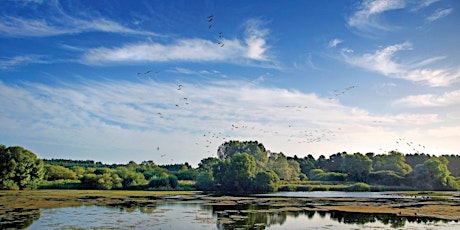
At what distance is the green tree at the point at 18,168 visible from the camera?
229ft

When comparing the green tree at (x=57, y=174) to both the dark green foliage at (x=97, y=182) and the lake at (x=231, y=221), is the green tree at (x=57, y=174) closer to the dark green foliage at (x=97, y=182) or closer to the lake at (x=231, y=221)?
the dark green foliage at (x=97, y=182)

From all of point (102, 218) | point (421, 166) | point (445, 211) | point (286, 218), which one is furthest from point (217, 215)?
point (421, 166)

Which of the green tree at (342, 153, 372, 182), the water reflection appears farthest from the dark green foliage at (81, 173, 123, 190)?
the green tree at (342, 153, 372, 182)

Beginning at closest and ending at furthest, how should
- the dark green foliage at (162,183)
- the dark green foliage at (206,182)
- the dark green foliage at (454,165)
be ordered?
the dark green foliage at (206,182), the dark green foliage at (162,183), the dark green foliage at (454,165)

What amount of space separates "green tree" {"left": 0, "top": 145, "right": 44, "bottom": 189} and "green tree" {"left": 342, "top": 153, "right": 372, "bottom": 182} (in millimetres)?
79839

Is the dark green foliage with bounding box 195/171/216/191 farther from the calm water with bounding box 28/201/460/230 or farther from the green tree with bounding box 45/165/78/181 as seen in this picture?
the calm water with bounding box 28/201/460/230

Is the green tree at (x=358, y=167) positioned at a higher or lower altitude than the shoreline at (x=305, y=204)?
higher

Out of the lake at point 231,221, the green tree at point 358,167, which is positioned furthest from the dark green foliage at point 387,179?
the lake at point 231,221

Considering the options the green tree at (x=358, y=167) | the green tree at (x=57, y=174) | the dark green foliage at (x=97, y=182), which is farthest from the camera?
the green tree at (x=358, y=167)

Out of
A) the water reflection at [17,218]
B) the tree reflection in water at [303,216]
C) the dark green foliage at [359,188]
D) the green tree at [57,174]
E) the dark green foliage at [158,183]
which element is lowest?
the tree reflection in water at [303,216]

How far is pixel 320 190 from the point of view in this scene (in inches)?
3484

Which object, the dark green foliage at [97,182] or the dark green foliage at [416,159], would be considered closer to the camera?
the dark green foliage at [97,182]

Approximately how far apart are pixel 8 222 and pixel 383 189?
80.6 m

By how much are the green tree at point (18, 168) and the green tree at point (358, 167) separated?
79.8 metres
